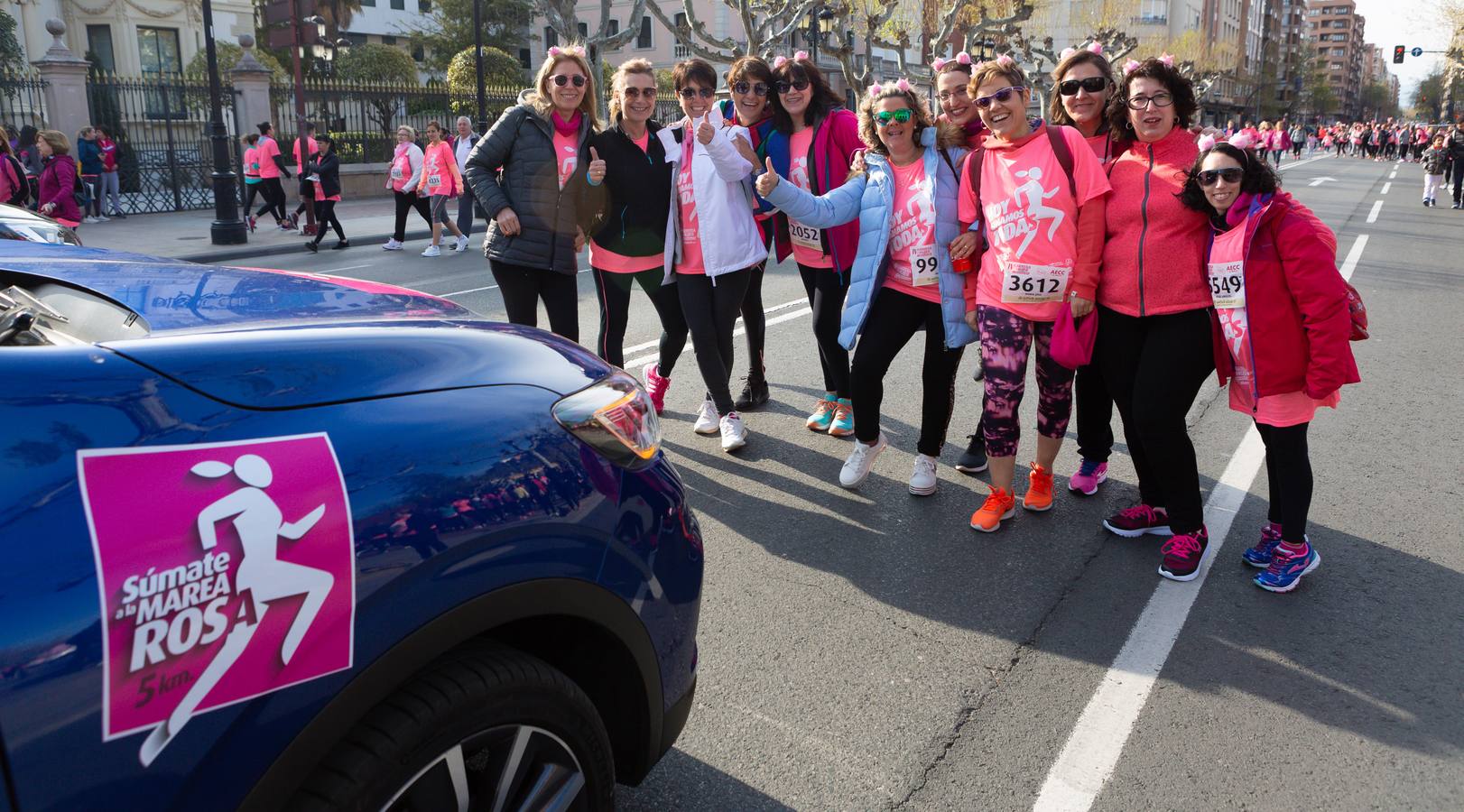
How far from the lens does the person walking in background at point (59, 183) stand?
479 inches

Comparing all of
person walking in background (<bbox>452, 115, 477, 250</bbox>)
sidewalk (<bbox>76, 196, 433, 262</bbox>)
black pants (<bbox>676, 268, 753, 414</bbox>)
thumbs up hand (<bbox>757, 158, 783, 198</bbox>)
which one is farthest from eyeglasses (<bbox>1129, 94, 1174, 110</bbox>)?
person walking in background (<bbox>452, 115, 477, 250</bbox>)

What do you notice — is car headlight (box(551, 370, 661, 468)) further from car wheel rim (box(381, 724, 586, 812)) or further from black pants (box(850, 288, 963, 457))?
black pants (box(850, 288, 963, 457))

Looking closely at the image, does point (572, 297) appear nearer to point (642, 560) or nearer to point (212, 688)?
point (642, 560)

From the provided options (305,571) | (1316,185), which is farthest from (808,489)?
(1316,185)

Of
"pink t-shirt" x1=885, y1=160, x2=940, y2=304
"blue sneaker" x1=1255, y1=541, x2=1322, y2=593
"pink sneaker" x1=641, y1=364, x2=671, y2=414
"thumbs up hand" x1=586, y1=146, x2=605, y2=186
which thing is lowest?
"blue sneaker" x1=1255, y1=541, x2=1322, y2=593

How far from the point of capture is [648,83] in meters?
5.07

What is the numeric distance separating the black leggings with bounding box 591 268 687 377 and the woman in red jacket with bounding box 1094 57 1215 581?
7.40ft

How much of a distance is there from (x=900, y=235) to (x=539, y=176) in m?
1.79

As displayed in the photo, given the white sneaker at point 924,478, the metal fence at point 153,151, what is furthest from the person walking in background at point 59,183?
the white sneaker at point 924,478

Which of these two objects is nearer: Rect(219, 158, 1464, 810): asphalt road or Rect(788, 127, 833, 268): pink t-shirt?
Rect(219, 158, 1464, 810): asphalt road

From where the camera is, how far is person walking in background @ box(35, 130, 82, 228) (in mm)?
12156

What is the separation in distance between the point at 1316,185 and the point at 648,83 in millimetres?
30566

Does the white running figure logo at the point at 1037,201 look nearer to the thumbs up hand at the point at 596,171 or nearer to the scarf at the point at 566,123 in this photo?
the thumbs up hand at the point at 596,171

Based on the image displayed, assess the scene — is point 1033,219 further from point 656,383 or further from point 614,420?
point 656,383
